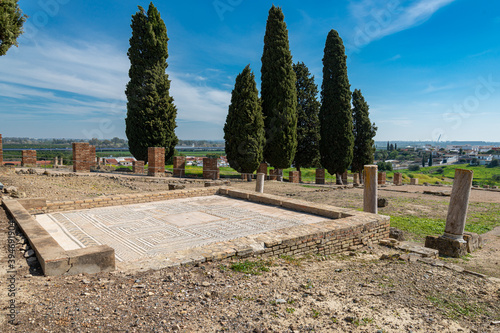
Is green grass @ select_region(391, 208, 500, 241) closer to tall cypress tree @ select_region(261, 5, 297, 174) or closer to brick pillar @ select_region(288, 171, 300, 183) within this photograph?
brick pillar @ select_region(288, 171, 300, 183)

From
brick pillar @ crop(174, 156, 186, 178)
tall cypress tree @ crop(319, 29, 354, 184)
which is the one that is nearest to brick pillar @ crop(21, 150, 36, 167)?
brick pillar @ crop(174, 156, 186, 178)

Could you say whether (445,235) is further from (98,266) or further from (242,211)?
(98,266)

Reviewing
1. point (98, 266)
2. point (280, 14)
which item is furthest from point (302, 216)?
point (280, 14)

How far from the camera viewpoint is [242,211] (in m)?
8.18

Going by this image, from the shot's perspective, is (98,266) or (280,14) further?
(280,14)

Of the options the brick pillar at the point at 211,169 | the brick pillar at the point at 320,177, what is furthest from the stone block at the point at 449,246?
the brick pillar at the point at 320,177

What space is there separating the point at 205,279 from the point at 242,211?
4342 millimetres

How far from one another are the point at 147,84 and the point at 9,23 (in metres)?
10.6

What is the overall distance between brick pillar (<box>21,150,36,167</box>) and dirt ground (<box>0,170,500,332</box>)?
55.8ft

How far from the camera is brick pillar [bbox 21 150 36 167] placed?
62.1 feet

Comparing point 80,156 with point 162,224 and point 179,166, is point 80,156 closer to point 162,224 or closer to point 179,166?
point 179,166

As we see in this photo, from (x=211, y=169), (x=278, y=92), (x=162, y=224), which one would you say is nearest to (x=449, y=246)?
(x=162, y=224)

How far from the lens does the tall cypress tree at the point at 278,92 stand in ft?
65.7

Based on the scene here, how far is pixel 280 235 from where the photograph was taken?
5477 mm
